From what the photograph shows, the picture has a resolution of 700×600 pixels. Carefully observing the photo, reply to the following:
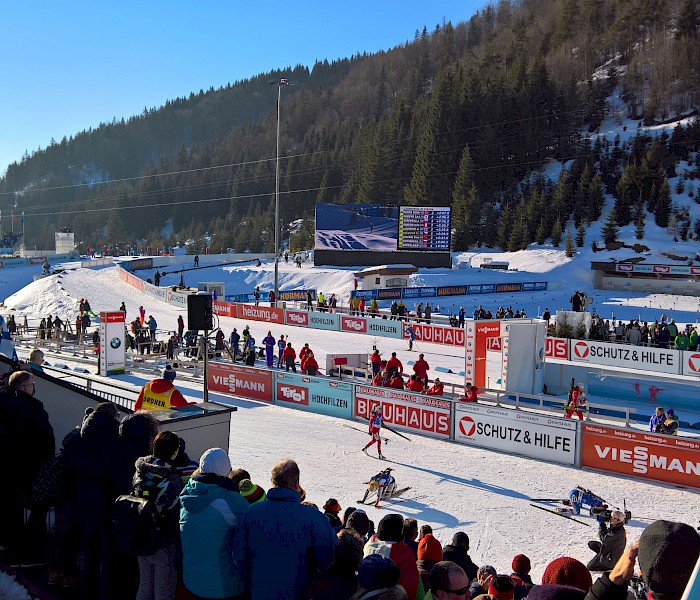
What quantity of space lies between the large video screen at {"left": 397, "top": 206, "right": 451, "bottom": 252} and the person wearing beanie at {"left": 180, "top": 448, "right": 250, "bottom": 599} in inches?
1888

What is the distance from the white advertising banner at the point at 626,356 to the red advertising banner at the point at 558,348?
0.27m

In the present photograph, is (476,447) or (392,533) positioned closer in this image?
(392,533)

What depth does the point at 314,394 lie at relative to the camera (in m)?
18.2

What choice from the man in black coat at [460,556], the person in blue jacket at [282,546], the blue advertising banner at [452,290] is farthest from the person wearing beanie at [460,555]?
the blue advertising banner at [452,290]

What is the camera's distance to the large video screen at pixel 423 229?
167 ft

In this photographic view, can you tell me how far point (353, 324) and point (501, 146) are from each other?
181 ft

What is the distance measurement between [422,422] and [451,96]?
7518 cm

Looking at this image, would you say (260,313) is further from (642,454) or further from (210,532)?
(210,532)

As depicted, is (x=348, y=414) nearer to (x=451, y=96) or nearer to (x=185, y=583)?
(x=185, y=583)

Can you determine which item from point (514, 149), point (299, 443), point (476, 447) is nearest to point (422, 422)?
point (476, 447)

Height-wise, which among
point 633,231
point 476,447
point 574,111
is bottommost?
point 476,447

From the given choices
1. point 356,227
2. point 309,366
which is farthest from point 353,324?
point 356,227

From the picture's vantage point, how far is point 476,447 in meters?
15.3

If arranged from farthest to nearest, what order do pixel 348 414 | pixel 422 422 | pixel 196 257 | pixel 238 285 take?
pixel 196 257, pixel 238 285, pixel 348 414, pixel 422 422
